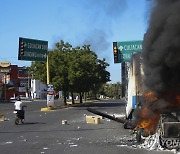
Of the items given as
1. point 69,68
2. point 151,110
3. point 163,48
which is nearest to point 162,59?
point 163,48

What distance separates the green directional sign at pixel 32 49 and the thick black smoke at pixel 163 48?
26.0 m

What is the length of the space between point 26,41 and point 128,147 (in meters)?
26.2

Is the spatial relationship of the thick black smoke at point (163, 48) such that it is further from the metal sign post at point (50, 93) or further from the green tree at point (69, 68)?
the green tree at point (69, 68)

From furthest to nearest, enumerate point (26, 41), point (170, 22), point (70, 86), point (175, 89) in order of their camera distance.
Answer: point (70, 86) → point (26, 41) → point (175, 89) → point (170, 22)

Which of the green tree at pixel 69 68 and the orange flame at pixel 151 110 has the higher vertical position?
the green tree at pixel 69 68

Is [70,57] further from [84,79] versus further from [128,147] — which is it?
[128,147]

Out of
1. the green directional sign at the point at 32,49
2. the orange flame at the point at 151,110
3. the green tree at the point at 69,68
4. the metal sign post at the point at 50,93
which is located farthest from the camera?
the green tree at the point at 69,68

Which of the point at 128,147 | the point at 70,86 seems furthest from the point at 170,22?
the point at 70,86

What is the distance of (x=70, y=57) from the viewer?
4975 cm

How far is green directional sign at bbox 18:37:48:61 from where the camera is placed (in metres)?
36.6

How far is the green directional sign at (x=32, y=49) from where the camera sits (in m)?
36.6

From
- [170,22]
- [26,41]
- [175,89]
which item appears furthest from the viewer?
[26,41]

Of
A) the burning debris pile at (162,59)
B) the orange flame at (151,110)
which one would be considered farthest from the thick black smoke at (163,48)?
the orange flame at (151,110)

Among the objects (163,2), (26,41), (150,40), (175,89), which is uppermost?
(26,41)
